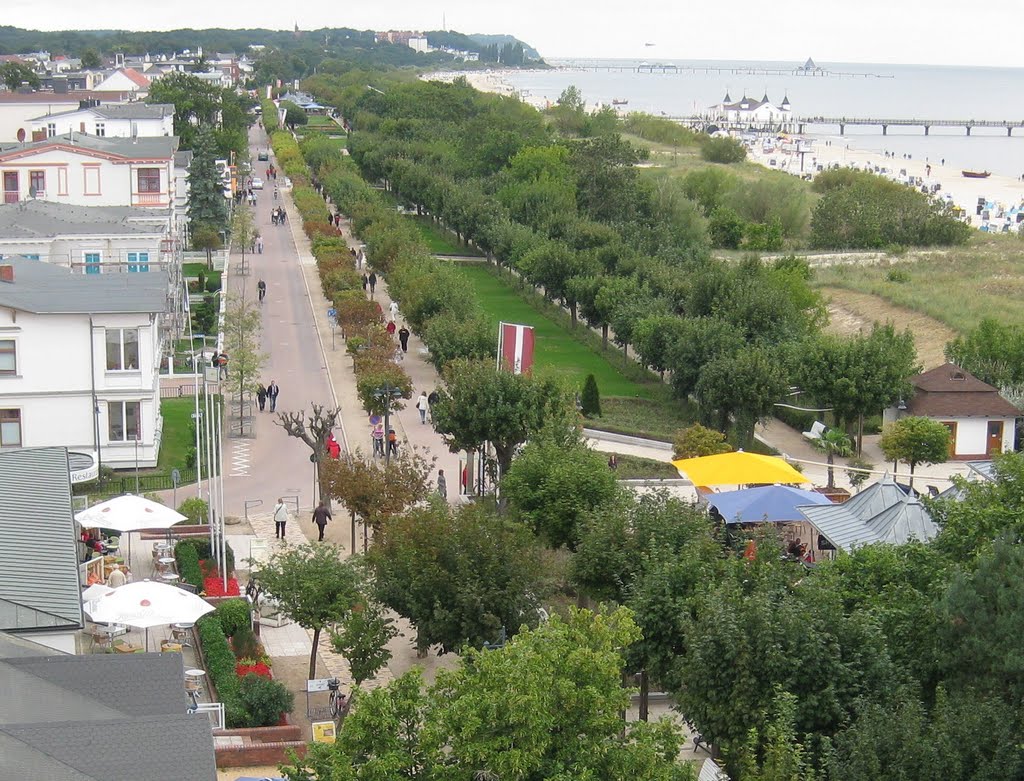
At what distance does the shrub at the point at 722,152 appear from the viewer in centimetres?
13312

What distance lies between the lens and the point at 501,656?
1647cm

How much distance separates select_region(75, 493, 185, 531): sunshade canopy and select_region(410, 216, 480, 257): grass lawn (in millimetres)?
48421

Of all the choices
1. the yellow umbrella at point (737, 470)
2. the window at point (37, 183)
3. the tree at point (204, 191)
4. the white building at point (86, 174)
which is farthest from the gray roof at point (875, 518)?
the tree at point (204, 191)

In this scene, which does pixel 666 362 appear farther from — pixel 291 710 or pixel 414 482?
pixel 291 710

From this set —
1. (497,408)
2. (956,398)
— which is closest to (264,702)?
(497,408)

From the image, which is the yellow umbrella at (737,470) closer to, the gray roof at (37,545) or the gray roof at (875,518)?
the gray roof at (875,518)

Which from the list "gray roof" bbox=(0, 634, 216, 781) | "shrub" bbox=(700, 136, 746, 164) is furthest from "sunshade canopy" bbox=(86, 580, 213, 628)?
"shrub" bbox=(700, 136, 746, 164)

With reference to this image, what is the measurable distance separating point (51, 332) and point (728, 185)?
222 feet

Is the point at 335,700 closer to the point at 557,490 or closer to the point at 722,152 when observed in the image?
the point at 557,490

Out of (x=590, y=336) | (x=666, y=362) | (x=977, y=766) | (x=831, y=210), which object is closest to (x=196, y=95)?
(x=831, y=210)

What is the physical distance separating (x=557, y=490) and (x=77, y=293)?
14298 millimetres

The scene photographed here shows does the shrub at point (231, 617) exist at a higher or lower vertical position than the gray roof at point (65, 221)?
lower

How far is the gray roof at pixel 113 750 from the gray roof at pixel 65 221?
3956cm

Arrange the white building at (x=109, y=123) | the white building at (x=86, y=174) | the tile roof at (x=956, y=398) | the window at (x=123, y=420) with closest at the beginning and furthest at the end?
1. the window at (x=123, y=420)
2. the tile roof at (x=956, y=398)
3. the white building at (x=86, y=174)
4. the white building at (x=109, y=123)
